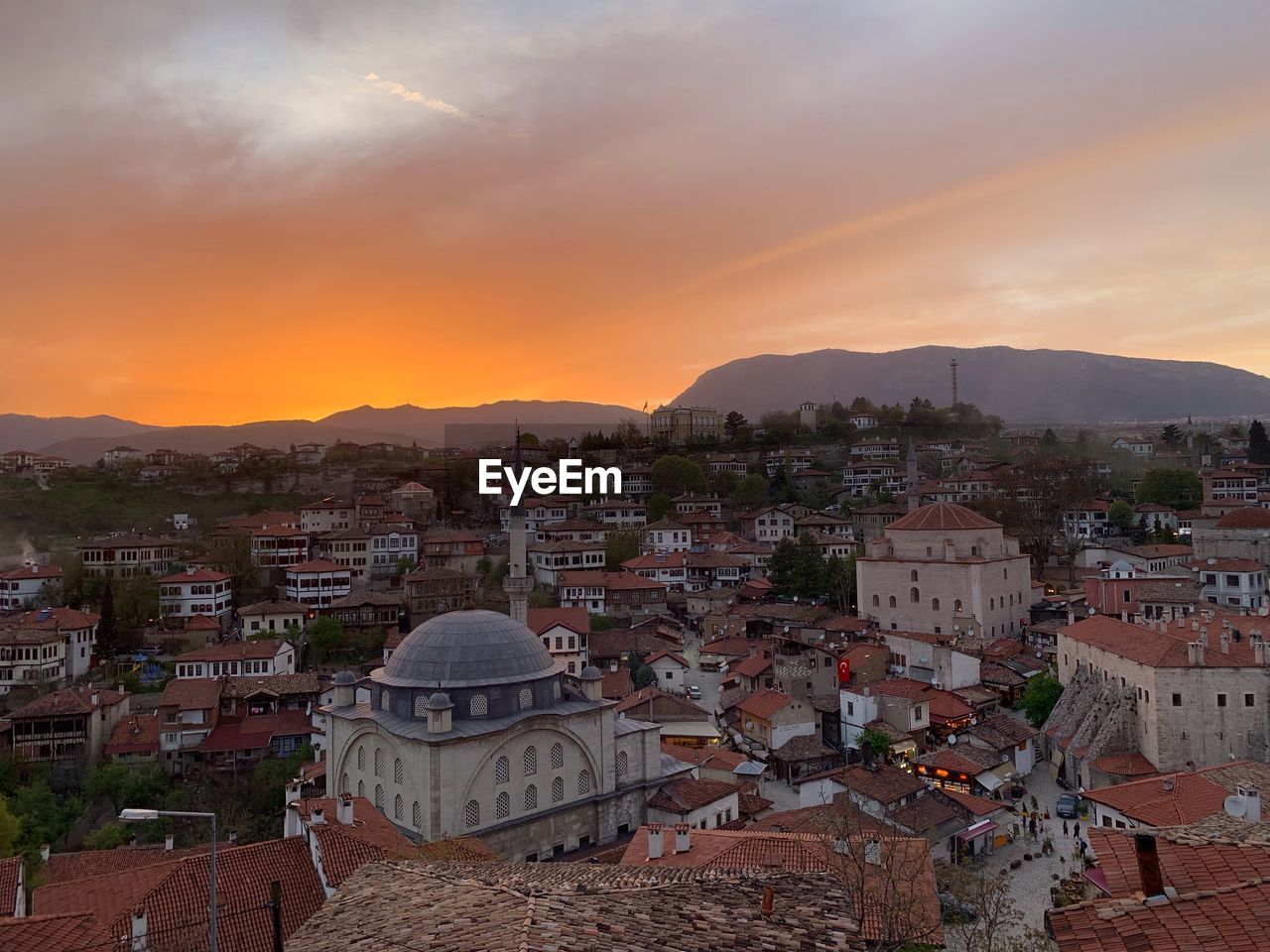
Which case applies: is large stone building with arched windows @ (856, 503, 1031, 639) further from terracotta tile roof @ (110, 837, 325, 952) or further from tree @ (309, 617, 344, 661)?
terracotta tile roof @ (110, 837, 325, 952)

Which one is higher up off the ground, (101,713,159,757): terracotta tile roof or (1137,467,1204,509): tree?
(1137,467,1204,509): tree

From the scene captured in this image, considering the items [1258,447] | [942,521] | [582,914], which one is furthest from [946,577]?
[1258,447]

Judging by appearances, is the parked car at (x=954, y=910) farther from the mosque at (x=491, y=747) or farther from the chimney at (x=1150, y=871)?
the chimney at (x=1150, y=871)

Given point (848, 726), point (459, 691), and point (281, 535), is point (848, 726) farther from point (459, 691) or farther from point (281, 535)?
point (281, 535)

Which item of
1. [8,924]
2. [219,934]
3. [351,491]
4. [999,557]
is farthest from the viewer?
[351,491]

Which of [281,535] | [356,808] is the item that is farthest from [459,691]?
[281,535]

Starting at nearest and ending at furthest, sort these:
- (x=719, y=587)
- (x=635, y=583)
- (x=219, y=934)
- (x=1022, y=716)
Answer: (x=219, y=934)
(x=1022, y=716)
(x=635, y=583)
(x=719, y=587)

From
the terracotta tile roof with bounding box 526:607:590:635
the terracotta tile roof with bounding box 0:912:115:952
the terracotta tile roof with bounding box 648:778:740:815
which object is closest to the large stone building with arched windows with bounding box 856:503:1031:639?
the terracotta tile roof with bounding box 526:607:590:635
